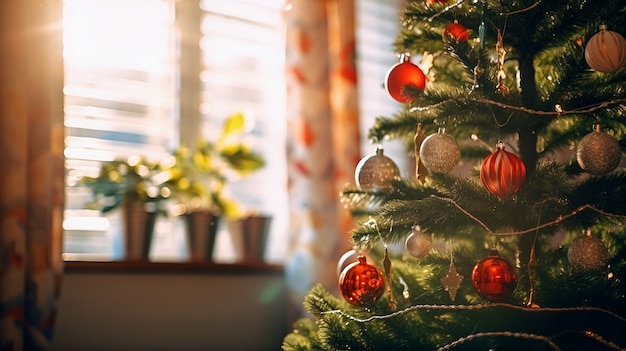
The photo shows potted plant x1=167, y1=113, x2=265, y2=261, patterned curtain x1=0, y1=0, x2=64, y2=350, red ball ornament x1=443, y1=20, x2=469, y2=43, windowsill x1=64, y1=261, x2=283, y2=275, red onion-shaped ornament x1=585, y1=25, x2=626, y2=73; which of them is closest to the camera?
red onion-shaped ornament x1=585, y1=25, x2=626, y2=73

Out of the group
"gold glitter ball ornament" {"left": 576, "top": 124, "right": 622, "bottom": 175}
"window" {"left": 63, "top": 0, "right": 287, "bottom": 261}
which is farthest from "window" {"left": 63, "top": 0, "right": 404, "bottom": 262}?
"gold glitter ball ornament" {"left": 576, "top": 124, "right": 622, "bottom": 175}

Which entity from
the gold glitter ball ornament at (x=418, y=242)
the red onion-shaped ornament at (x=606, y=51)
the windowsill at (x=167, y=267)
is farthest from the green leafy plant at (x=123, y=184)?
the red onion-shaped ornament at (x=606, y=51)

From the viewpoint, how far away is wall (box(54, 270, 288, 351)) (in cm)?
186

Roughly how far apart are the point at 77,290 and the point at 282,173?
76 centimetres

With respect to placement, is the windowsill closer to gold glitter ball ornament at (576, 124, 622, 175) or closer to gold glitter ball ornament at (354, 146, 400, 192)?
gold glitter ball ornament at (354, 146, 400, 192)

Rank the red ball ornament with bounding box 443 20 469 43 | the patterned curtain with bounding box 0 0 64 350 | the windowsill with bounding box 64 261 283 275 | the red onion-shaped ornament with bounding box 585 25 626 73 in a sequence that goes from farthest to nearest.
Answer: the windowsill with bounding box 64 261 283 275 → the patterned curtain with bounding box 0 0 64 350 → the red ball ornament with bounding box 443 20 469 43 → the red onion-shaped ornament with bounding box 585 25 626 73

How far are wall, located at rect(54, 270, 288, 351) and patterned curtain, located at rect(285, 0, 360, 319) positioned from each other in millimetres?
121

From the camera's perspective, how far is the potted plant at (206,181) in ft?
6.66

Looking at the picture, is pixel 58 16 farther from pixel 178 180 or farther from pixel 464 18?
pixel 464 18

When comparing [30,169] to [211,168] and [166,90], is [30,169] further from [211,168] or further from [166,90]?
[166,90]

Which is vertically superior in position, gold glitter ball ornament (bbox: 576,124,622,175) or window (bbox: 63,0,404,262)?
window (bbox: 63,0,404,262)

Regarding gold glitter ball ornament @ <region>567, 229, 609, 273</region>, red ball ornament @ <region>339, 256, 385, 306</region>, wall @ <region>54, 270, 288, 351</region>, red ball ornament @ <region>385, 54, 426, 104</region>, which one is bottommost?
wall @ <region>54, 270, 288, 351</region>

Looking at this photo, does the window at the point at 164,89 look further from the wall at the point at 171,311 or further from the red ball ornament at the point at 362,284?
the red ball ornament at the point at 362,284

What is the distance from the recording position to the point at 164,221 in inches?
85.4
